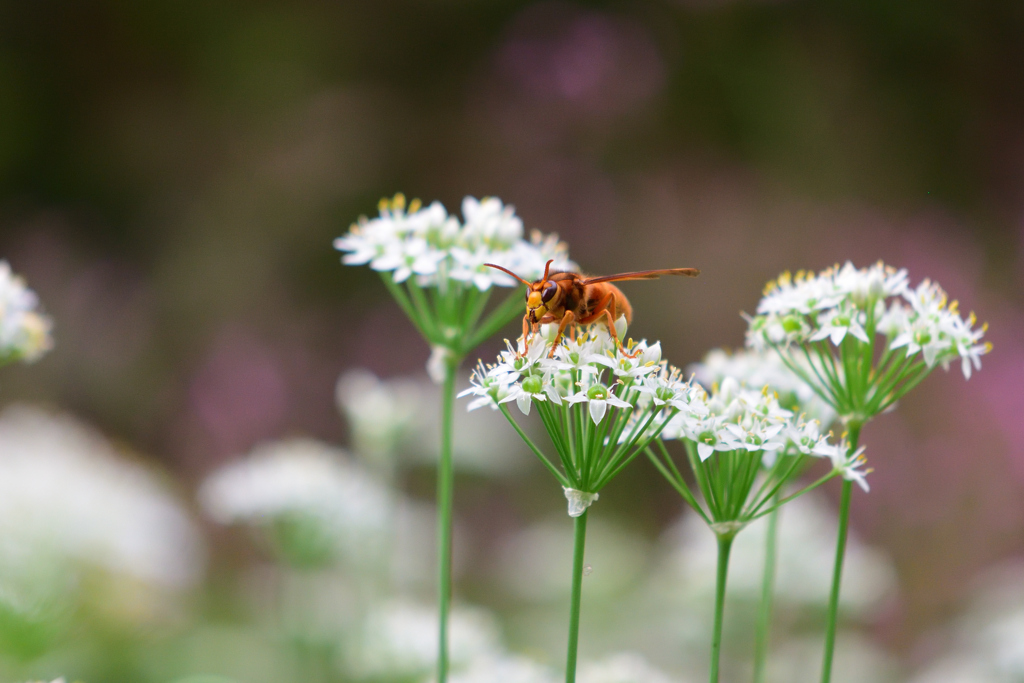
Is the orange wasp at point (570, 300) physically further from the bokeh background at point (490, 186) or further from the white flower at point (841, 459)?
the bokeh background at point (490, 186)

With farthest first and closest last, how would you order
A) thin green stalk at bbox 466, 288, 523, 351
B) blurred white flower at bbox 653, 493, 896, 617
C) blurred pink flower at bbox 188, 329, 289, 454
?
blurred pink flower at bbox 188, 329, 289, 454, blurred white flower at bbox 653, 493, 896, 617, thin green stalk at bbox 466, 288, 523, 351

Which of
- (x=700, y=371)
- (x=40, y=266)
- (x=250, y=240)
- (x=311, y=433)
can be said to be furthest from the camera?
(x=250, y=240)

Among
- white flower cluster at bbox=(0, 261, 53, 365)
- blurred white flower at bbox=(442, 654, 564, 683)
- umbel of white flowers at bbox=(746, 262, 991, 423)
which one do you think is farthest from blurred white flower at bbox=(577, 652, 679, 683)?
white flower cluster at bbox=(0, 261, 53, 365)

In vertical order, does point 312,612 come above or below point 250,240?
below

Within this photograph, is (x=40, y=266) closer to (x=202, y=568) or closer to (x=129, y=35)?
(x=129, y=35)

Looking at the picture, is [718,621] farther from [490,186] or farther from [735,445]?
[490,186]

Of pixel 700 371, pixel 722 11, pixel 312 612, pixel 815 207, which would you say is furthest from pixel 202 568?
pixel 722 11

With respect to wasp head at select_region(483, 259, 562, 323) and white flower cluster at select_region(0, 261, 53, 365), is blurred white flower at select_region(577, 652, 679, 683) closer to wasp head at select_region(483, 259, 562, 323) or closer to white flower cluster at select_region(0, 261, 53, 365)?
wasp head at select_region(483, 259, 562, 323)

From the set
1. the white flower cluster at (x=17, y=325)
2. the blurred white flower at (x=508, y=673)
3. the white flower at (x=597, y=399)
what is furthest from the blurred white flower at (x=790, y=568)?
the white flower cluster at (x=17, y=325)

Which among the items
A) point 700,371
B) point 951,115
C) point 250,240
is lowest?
point 700,371
